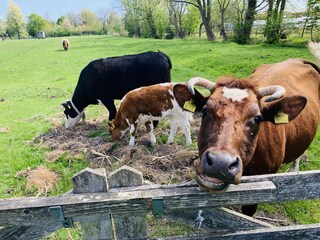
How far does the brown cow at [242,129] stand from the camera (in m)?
2.22

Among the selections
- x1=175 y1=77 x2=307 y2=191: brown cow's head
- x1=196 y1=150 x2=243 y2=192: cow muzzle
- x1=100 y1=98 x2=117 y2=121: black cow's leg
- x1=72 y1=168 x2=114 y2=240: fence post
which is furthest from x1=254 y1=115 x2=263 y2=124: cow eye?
x1=100 y1=98 x2=117 y2=121: black cow's leg

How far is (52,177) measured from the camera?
5.75 m

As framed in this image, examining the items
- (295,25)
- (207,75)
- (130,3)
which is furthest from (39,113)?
(130,3)

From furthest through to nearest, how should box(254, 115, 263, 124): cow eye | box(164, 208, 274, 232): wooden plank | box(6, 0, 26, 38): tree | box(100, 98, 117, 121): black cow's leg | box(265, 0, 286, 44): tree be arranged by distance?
box(6, 0, 26, 38): tree, box(265, 0, 286, 44): tree, box(100, 98, 117, 121): black cow's leg, box(254, 115, 263, 124): cow eye, box(164, 208, 274, 232): wooden plank

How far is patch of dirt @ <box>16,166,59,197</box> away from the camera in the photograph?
17.6ft

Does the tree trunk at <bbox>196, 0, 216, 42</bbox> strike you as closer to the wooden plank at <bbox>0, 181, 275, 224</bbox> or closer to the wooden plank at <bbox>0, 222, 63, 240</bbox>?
the wooden plank at <bbox>0, 181, 275, 224</bbox>

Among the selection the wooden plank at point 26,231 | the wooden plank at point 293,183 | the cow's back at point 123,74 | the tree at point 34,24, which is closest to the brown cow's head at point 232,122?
the wooden plank at point 293,183

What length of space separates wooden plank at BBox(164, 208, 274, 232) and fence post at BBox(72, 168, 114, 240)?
49 centimetres

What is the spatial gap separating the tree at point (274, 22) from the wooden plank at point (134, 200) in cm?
2625

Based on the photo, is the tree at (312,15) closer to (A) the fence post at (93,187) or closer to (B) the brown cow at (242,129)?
(B) the brown cow at (242,129)

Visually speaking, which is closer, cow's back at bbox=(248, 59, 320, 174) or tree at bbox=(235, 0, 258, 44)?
cow's back at bbox=(248, 59, 320, 174)

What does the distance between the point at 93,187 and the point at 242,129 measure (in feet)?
4.71

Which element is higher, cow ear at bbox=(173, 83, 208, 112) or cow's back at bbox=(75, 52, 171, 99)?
cow ear at bbox=(173, 83, 208, 112)

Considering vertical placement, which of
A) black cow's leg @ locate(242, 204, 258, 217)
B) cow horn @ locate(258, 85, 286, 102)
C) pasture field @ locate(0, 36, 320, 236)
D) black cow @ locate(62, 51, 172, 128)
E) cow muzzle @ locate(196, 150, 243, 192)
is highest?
cow horn @ locate(258, 85, 286, 102)
